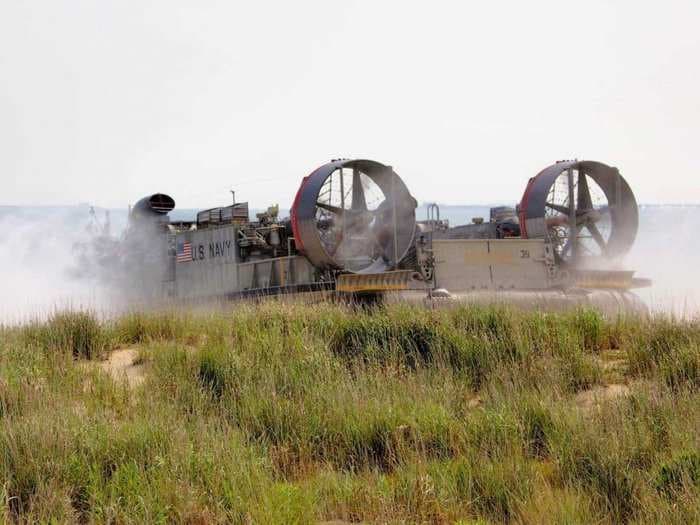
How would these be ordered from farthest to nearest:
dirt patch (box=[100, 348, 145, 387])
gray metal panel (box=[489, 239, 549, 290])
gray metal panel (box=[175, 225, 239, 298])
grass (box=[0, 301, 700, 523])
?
gray metal panel (box=[175, 225, 239, 298]), gray metal panel (box=[489, 239, 549, 290]), dirt patch (box=[100, 348, 145, 387]), grass (box=[0, 301, 700, 523])

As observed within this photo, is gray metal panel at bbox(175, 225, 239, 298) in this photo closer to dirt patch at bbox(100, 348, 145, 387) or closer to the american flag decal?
the american flag decal

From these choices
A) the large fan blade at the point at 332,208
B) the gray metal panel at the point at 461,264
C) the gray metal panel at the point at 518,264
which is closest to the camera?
the gray metal panel at the point at 461,264

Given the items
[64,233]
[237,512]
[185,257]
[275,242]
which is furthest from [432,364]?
[64,233]

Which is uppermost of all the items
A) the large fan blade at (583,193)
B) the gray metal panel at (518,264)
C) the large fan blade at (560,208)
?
the large fan blade at (583,193)

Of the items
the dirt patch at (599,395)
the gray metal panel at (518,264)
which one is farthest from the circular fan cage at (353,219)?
the dirt patch at (599,395)

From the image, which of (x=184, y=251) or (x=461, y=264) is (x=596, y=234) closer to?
(x=461, y=264)

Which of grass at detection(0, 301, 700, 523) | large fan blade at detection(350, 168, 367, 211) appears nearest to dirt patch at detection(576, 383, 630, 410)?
grass at detection(0, 301, 700, 523)

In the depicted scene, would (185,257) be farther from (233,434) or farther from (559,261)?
(233,434)

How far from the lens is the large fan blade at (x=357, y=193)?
14.5m

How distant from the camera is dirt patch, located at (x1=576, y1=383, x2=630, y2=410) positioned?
5.78m

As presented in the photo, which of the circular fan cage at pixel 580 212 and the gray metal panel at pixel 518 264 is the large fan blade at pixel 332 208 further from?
the circular fan cage at pixel 580 212

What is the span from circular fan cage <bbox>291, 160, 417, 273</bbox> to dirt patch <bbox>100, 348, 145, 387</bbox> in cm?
568

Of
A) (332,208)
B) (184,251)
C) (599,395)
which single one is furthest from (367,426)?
(184,251)

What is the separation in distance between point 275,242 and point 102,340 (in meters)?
7.22
